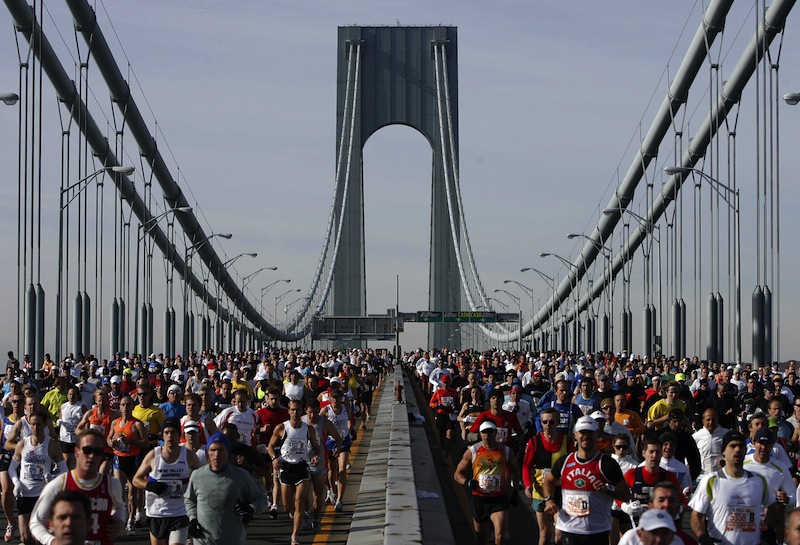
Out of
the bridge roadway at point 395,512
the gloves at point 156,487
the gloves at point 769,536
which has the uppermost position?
the gloves at point 156,487

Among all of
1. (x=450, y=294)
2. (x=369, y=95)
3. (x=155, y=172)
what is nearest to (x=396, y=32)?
(x=369, y=95)

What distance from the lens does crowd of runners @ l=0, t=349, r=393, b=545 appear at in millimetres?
8867

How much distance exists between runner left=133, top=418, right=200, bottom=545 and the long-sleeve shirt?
1152 millimetres

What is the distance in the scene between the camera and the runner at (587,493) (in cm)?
1040

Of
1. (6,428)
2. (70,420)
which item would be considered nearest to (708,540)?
(6,428)

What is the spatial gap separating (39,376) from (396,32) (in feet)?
383

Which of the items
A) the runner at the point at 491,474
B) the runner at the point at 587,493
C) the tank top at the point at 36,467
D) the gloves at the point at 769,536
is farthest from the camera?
the tank top at the point at 36,467

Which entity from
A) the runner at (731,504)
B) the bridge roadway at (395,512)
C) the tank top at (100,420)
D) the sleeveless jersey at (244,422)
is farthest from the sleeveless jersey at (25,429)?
the runner at (731,504)

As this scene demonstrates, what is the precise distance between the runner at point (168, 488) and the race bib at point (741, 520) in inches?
149

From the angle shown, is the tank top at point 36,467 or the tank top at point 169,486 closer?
the tank top at point 169,486

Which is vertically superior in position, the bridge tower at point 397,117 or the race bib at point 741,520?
the bridge tower at point 397,117

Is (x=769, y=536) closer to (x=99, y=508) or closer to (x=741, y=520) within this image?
(x=741, y=520)

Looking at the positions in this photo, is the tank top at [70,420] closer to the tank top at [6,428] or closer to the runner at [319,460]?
the tank top at [6,428]

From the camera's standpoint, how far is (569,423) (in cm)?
1557
